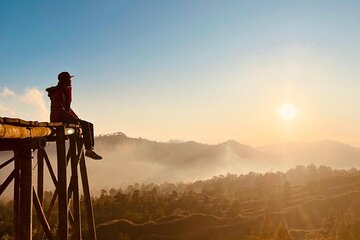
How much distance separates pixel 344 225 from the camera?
174 ft

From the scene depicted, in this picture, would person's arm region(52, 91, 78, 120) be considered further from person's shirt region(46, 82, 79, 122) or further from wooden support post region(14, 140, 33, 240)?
wooden support post region(14, 140, 33, 240)

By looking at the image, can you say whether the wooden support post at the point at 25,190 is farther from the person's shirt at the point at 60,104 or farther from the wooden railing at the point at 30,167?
the person's shirt at the point at 60,104

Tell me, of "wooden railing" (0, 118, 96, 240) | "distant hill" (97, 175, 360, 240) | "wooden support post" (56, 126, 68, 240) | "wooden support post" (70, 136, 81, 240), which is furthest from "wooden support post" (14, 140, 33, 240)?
"distant hill" (97, 175, 360, 240)

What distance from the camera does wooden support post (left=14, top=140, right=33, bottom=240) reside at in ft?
20.0

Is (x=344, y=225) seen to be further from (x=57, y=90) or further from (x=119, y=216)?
(x=57, y=90)

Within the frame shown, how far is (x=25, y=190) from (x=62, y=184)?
4.70 ft

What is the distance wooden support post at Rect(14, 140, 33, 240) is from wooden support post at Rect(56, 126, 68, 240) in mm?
1249

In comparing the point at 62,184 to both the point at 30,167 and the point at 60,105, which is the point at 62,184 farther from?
the point at 60,105

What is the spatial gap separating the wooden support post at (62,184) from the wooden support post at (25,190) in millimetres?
1249

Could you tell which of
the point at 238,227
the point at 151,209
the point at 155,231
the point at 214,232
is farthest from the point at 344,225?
the point at 151,209

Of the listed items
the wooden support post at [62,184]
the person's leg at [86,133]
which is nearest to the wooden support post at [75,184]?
the person's leg at [86,133]

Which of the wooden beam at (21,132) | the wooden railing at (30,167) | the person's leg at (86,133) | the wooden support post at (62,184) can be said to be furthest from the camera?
the person's leg at (86,133)

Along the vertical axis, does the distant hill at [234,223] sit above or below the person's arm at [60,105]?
below

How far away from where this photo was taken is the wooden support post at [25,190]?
610 centimetres
